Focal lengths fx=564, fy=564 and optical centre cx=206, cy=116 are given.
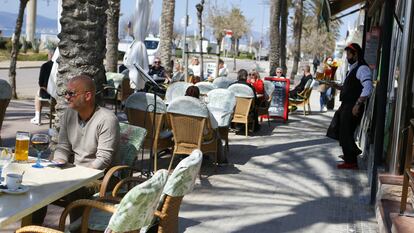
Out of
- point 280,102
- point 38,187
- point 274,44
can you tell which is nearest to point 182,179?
point 38,187

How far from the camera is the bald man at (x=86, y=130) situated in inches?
178

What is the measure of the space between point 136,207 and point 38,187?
869mm

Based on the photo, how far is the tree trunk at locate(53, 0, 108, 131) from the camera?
6180 millimetres

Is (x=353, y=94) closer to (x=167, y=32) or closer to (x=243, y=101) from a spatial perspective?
(x=243, y=101)

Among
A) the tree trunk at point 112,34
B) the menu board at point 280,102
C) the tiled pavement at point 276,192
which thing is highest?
the tree trunk at point 112,34

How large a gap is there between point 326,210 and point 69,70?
3291 mm

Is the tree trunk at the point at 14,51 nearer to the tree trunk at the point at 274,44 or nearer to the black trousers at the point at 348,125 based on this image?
the tree trunk at the point at 274,44

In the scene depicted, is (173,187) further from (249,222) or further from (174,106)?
Answer: (174,106)

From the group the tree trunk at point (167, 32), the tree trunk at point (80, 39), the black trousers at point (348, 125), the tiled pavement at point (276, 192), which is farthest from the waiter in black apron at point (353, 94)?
the tree trunk at point (167, 32)

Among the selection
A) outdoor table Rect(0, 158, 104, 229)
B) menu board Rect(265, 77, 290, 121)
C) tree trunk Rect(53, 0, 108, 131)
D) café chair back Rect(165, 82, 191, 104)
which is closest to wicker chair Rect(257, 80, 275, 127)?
menu board Rect(265, 77, 290, 121)

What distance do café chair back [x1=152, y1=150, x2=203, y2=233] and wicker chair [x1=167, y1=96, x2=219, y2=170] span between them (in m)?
3.44

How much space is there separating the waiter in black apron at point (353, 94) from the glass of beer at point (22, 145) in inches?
201

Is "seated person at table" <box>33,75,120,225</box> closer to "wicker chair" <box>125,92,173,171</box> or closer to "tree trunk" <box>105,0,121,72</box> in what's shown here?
"wicker chair" <box>125,92,173,171</box>

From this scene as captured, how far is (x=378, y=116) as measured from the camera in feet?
21.3
